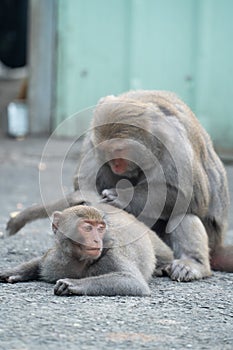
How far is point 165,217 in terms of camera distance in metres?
6.69

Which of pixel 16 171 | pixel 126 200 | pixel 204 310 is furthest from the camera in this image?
pixel 16 171

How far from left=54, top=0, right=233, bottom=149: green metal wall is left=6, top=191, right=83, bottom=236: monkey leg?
4.97 meters

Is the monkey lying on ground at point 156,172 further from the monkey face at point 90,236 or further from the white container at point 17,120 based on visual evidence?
the white container at point 17,120

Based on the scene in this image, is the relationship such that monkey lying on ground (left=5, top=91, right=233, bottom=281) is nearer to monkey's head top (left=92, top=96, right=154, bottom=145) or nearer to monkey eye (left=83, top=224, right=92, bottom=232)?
monkey's head top (left=92, top=96, right=154, bottom=145)

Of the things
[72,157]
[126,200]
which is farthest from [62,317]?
[72,157]

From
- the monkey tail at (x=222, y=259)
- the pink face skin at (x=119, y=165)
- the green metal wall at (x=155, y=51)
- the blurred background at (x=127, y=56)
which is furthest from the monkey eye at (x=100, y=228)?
the blurred background at (x=127, y=56)

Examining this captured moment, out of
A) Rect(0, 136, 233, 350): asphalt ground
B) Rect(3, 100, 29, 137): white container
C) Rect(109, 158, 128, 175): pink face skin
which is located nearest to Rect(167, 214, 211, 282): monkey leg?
Rect(0, 136, 233, 350): asphalt ground

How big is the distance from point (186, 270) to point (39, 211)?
1.36 meters

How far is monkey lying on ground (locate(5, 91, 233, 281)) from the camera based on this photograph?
6480 mm

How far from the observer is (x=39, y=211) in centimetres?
716

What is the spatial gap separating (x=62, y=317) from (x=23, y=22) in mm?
14557

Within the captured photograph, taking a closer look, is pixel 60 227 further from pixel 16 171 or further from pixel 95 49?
pixel 95 49

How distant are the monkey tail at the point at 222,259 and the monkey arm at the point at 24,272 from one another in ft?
4.87

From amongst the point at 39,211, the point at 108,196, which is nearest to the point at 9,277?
the point at 108,196
